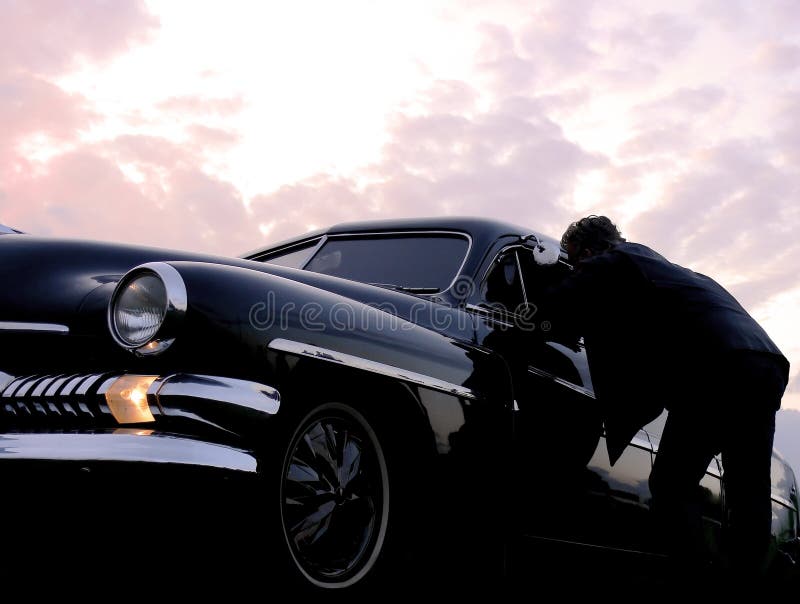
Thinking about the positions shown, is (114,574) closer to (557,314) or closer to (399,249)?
(557,314)

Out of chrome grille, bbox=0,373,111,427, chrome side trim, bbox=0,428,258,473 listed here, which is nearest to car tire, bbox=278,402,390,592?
chrome side trim, bbox=0,428,258,473

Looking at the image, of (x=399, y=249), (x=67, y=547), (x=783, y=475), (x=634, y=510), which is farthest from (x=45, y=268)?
(x=783, y=475)

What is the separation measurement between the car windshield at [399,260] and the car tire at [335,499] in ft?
3.90

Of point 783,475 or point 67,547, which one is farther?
point 783,475

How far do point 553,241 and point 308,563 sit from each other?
84.9 inches

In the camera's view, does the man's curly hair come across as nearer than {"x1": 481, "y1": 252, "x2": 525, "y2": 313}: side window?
Yes

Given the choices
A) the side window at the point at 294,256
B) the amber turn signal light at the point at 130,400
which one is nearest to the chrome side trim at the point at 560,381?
the side window at the point at 294,256

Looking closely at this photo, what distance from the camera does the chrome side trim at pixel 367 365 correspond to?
2551mm

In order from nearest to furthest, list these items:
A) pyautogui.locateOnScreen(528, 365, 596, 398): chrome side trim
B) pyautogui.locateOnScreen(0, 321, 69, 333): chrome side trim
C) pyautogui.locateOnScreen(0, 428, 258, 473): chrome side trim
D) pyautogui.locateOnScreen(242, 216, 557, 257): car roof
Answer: pyautogui.locateOnScreen(0, 428, 258, 473): chrome side trim → pyautogui.locateOnScreen(0, 321, 69, 333): chrome side trim → pyautogui.locateOnScreen(528, 365, 596, 398): chrome side trim → pyautogui.locateOnScreen(242, 216, 557, 257): car roof

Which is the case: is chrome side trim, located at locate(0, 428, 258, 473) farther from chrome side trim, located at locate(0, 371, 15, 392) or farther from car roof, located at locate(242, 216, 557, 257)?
car roof, located at locate(242, 216, 557, 257)

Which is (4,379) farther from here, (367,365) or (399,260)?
(399,260)

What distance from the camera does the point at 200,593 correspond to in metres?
2.27

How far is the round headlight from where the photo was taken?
2.47 meters

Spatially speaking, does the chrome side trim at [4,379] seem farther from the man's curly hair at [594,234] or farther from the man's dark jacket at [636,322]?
the man's curly hair at [594,234]
